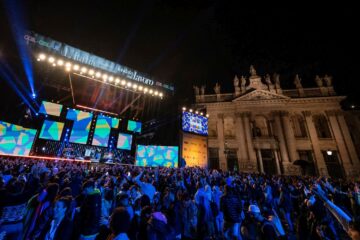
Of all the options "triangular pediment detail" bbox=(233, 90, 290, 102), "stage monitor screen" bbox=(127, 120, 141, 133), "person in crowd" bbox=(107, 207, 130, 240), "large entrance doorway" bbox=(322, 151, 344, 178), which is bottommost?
"person in crowd" bbox=(107, 207, 130, 240)

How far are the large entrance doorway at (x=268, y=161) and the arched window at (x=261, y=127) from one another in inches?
122

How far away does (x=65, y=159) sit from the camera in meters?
15.4

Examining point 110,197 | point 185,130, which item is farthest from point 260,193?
point 185,130

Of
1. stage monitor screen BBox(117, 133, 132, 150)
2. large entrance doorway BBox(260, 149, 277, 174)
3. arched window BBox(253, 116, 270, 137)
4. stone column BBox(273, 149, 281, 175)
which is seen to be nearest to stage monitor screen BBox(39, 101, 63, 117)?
Result: stage monitor screen BBox(117, 133, 132, 150)

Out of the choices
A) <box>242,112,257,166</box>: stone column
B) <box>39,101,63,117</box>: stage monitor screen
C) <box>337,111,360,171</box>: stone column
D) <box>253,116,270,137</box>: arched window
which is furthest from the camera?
<box>253,116,270,137</box>: arched window

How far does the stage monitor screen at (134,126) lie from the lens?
21.1m

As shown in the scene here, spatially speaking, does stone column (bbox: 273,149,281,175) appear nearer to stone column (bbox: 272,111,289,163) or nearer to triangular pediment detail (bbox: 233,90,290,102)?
stone column (bbox: 272,111,289,163)

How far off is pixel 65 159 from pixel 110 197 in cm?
1485

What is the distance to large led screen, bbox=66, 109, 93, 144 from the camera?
1734 centimetres

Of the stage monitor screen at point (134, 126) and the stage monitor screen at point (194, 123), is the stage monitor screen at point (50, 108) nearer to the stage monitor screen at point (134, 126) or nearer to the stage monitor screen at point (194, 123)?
the stage monitor screen at point (134, 126)

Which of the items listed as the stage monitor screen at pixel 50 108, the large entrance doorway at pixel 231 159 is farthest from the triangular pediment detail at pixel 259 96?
the stage monitor screen at pixel 50 108

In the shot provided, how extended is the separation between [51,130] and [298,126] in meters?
36.4

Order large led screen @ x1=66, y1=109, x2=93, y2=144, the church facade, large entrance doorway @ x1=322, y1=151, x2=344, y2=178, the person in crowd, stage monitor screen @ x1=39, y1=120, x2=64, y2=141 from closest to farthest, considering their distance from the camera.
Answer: the person in crowd, stage monitor screen @ x1=39, y1=120, x2=64, y2=141, large led screen @ x1=66, y1=109, x2=93, y2=144, large entrance doorway @ x1=322, y1=151, x2=344, y2=178, the church facade

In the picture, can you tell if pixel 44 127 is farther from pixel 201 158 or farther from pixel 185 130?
pixel 201 158
